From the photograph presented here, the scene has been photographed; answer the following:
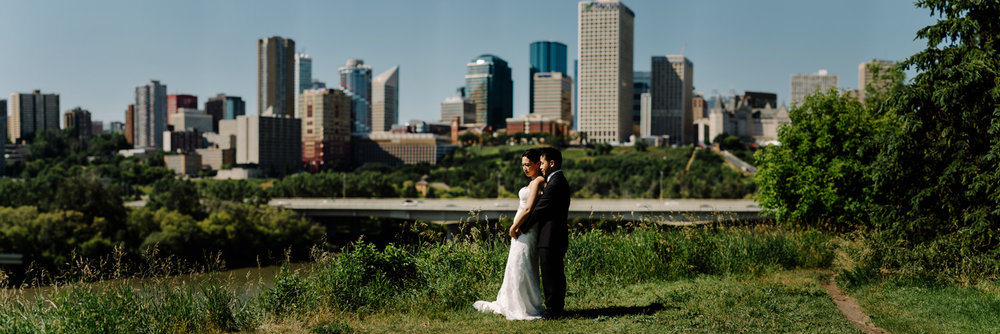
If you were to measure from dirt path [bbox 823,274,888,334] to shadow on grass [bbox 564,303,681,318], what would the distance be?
1852 mm

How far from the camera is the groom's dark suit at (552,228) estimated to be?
760cm

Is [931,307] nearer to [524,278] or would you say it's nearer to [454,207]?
[524,278]

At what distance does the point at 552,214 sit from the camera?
25.1 ft

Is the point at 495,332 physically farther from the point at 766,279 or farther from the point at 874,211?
the point at 874,211

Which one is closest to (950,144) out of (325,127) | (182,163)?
(182,163)

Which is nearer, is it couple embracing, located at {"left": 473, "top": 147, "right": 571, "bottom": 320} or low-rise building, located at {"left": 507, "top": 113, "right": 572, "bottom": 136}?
couple embracing, located at {"left": 473, "top": 147, "right": 571, "bottom": 320}

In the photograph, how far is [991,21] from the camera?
38.3ft

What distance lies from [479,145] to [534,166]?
6106 inches

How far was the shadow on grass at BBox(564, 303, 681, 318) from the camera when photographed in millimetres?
8096

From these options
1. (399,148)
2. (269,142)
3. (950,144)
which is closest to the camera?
(950,144)

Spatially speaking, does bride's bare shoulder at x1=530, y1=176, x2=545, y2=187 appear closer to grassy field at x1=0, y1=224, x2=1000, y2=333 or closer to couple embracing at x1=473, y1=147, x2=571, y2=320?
couple embracing at x1=473, y1=147, x2=571, y2=320

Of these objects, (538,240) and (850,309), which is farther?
(850,309)

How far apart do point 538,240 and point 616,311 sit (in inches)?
51.1

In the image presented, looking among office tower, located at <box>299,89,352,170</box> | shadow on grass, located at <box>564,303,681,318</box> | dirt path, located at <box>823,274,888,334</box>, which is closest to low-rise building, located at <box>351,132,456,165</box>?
office tower, located at <box>299,89,352,170</box>
